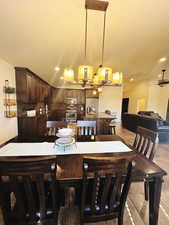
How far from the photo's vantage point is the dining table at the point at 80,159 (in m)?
0.97

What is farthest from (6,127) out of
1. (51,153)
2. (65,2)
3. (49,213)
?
(65,2)

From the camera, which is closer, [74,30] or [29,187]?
[29,187]

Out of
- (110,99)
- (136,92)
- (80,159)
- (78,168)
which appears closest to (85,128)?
(80,159)

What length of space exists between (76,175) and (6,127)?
115 inches

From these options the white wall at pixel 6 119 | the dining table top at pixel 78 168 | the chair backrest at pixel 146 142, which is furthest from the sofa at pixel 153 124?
the white wall at pixel 6 119

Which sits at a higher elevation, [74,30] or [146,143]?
[74,30]

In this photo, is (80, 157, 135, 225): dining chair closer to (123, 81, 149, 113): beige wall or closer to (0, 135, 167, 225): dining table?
(0, 135, 167, 225): dining table

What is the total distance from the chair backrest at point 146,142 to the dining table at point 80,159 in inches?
7.9

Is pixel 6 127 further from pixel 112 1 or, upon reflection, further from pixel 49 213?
pixel 112 1

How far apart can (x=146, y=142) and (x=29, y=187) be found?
149 cm

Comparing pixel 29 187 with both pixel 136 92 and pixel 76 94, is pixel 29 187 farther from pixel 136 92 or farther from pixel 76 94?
pixel 136 92

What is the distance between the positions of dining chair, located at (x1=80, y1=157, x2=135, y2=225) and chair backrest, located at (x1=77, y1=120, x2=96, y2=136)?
1199mm

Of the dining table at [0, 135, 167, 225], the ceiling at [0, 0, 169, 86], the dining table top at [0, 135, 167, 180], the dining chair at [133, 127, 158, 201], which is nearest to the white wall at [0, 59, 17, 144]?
the ceiling at [0, 0, 169, 86]

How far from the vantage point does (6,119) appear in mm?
3018
